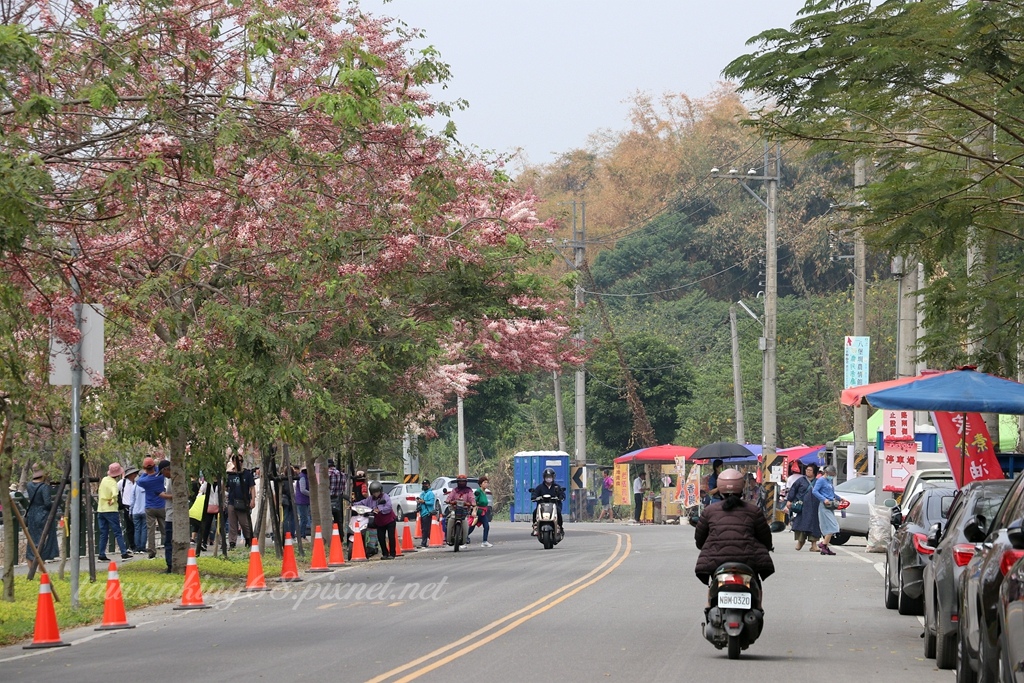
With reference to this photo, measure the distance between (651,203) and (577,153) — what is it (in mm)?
11445

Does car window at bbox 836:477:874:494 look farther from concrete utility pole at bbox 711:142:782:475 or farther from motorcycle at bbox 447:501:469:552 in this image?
concrete utility pole at bbox 711:142:782:475

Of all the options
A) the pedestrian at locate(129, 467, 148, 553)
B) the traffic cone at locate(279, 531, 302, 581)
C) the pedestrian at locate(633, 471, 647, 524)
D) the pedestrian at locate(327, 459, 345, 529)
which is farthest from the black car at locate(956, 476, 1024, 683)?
the pedestrian at locate(633, 471, 647, 524)

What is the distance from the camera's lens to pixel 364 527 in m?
30.2

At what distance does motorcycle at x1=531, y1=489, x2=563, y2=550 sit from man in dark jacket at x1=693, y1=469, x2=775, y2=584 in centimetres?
1991

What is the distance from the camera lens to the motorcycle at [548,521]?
110ft

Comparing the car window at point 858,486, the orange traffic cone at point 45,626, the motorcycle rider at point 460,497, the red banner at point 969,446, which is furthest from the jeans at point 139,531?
the red banner at point 969,446

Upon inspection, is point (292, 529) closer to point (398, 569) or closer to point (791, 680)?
point (398, 569)

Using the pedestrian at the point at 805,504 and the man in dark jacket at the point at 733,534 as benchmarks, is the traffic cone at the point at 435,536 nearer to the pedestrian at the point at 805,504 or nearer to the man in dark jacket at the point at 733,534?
the pedestrian at the point at 805,504

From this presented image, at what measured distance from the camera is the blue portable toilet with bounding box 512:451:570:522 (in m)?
53.8

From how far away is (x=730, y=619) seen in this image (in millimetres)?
13039

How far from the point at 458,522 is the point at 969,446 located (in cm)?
1423

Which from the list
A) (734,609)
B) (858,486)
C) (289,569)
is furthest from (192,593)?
(858,486)

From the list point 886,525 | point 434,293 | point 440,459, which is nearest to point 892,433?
point 886,525

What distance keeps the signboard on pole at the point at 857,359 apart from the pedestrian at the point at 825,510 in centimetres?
938
